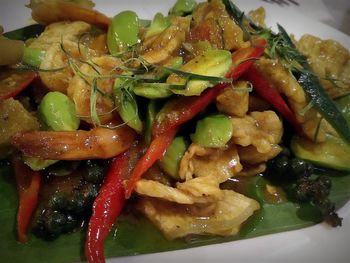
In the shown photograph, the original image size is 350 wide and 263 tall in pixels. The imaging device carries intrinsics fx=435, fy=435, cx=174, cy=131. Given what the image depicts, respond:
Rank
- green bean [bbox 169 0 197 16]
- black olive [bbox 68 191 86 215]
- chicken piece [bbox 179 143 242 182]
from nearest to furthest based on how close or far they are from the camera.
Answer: black olive [bbox 68 191 86 215] < chicken piece [bbox 179 143 242 182] < green bean [bbox 169 0 197 16]

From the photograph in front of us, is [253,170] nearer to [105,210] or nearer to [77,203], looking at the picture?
[105,210]

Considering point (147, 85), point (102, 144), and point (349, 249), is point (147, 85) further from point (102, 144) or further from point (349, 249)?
point (349, 249)

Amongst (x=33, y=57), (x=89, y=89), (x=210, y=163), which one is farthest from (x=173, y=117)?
(x=33, y=57)

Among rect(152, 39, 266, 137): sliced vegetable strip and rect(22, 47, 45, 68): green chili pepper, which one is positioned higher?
rect(152, 39, 266, 137): sliced vegetable strip

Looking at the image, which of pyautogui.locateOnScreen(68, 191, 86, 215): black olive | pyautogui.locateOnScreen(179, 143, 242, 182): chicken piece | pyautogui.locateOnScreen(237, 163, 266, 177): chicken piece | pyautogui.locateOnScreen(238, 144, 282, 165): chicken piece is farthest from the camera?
pyautogui.locateOnScreen(237, 163, 266, 177): chicken piece

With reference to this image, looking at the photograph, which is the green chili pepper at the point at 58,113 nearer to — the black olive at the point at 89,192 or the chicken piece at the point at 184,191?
the black olive at the point at 89,192

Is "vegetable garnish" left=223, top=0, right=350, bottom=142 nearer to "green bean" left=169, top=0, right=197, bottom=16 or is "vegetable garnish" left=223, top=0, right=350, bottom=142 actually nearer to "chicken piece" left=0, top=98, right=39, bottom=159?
"green bean" left=169, top=0, right=197, bottom=16

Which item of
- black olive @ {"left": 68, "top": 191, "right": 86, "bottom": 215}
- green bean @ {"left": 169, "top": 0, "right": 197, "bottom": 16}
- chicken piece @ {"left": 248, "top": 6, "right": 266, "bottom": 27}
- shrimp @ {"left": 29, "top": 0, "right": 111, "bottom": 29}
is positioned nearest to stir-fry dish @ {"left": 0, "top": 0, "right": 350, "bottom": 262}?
black olive @ {"left": 68, "top": 191, "right": 86, "bottom": 215}
